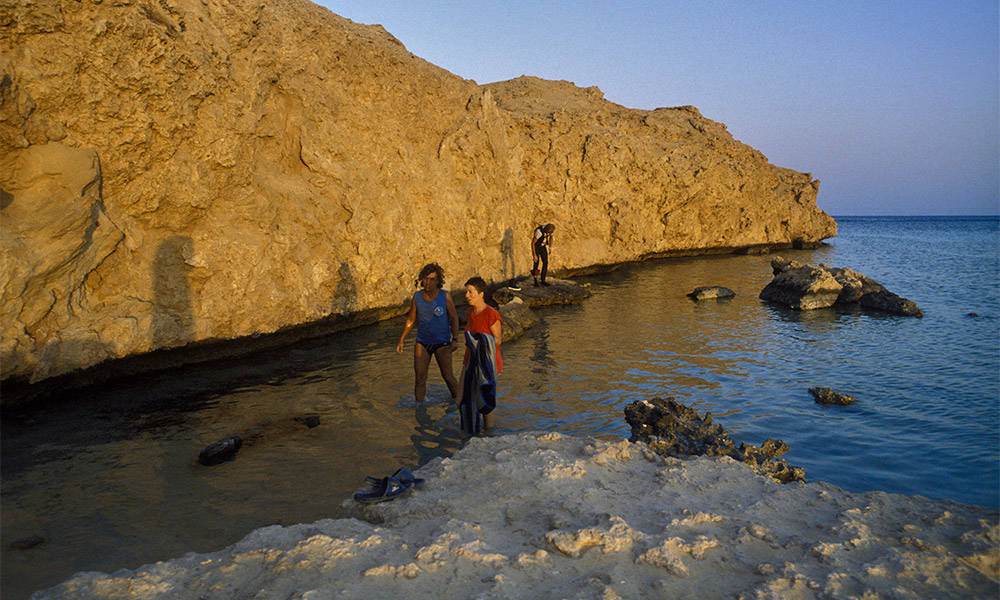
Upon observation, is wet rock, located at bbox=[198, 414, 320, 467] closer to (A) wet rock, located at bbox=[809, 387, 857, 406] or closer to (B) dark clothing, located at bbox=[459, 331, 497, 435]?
(B) dark clothing, located at bbox=[459, 331, 497, 435]

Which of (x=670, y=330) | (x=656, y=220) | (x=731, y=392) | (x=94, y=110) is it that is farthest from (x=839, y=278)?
(x=94, y=110)

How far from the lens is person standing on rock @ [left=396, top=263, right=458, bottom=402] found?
736 cm

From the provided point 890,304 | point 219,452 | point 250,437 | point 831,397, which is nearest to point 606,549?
point 219,452

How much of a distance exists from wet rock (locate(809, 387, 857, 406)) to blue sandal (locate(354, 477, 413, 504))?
6504 mm

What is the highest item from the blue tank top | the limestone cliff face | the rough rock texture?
the limestone cliff face

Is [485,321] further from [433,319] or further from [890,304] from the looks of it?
[890,304]

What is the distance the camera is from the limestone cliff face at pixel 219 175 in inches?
297

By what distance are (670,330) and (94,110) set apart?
11874 millimetres

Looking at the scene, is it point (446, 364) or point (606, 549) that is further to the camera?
point (446, 364)

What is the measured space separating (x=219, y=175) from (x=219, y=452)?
625 centimetres

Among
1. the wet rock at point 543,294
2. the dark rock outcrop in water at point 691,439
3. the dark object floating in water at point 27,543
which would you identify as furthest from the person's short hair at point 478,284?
the wet rock at point 543,294

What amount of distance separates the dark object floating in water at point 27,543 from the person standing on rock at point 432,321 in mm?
3911

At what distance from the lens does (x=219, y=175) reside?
10.2 metres

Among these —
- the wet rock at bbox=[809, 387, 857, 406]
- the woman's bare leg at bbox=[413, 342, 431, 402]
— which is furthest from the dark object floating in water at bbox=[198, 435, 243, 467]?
the wet rock at bbox=[809, 387, 857, 406]
